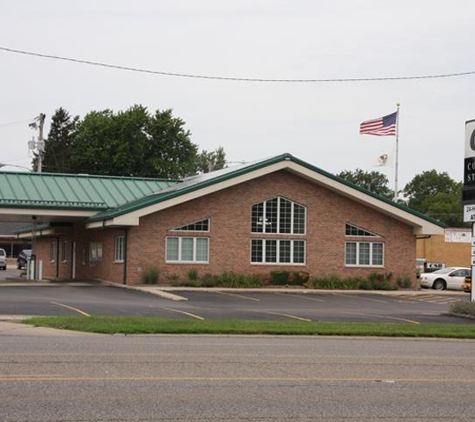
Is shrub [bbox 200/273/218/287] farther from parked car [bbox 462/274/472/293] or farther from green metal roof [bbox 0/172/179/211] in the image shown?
parked car [bbox 462/274/472/293]

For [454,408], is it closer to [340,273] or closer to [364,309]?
[364,309]

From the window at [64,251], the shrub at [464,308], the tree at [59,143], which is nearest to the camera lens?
the shrub at [464,308]

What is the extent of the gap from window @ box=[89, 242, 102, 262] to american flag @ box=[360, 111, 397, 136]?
1567 cm

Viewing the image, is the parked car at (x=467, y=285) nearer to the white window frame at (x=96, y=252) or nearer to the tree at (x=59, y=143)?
the white window frame at (x=96, y=252)

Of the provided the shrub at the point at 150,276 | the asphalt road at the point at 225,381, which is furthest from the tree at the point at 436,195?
the asphalt road at the point at 225,381

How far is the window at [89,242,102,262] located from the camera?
42.1 metres

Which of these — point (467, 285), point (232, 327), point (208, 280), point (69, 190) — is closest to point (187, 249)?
point (208, 280)

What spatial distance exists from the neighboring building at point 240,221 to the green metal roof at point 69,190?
0.05 metres

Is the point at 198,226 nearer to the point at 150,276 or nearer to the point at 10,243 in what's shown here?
the point at 150,276

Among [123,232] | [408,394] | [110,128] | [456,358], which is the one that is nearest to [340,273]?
[123,232]

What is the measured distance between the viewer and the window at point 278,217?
129 ft

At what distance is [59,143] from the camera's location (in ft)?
315

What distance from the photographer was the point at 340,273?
40.4 meters

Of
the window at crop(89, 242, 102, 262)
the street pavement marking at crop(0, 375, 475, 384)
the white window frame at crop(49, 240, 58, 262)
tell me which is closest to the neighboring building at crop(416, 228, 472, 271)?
the white window frame at crop(49, 240, 58, 262)
